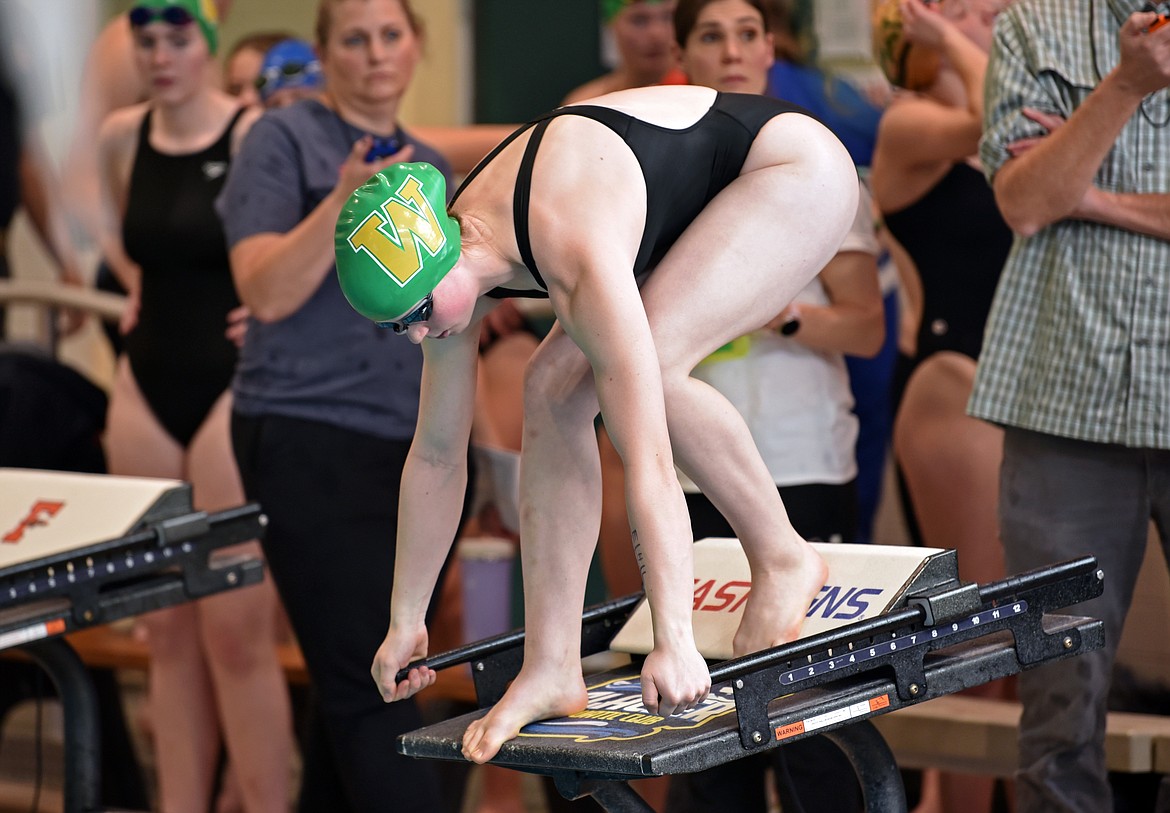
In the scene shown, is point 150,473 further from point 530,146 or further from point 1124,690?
point 1124,690

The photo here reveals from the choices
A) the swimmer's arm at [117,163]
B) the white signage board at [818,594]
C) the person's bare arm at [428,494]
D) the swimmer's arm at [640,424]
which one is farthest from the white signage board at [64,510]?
the swimmer's arm at [640,424]

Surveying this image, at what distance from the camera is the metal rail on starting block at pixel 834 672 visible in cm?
198

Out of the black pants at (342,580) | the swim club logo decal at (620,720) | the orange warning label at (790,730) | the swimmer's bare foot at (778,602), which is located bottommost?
the black pants at (342,580)

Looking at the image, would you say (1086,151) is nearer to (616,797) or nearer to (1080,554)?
(1080,554)

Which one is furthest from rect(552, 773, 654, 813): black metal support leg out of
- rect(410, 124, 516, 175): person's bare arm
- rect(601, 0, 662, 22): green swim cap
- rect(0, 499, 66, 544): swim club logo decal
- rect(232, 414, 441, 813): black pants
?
rect(601, 0, 662, 22): green swim cap

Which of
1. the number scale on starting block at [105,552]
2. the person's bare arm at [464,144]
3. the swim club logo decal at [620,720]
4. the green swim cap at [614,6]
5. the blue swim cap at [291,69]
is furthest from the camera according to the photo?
the blue swim cap at [291,69]

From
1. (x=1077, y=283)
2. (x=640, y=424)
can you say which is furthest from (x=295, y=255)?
(x=1077, y=283)

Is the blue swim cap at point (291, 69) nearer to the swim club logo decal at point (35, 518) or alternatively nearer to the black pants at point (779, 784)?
the swim club logo decal at point (35, 518)

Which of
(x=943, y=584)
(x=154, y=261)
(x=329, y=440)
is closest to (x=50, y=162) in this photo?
(x=154, y=261)

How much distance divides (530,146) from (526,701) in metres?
0.75

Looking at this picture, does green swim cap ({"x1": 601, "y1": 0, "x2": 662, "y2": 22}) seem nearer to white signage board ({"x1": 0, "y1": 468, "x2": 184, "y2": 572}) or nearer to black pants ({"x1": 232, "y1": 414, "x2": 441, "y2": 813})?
black pants ({"x1": 232, "y1": 414, "x2": 441, "y2": 813})

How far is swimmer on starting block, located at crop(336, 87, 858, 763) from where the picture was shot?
1.94 meters

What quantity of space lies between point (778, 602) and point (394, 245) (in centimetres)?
77

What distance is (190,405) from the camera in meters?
3.74
